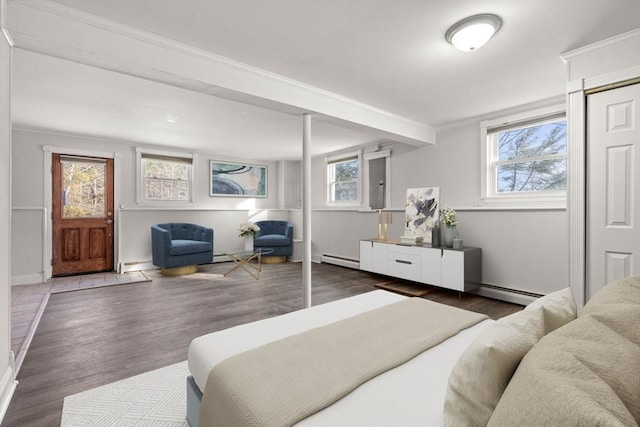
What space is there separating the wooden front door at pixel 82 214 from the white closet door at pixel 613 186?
6.93 m

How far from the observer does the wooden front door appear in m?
5.14

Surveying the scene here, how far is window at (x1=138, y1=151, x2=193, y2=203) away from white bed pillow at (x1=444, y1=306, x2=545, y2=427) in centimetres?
641

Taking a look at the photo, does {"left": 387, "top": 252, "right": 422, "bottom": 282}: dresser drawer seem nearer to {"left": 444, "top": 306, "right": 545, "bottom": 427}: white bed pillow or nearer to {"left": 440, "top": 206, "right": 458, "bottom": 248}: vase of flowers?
{"left": 440, "top": 206, "right": 458, "bottom": 248}: vase of flowers

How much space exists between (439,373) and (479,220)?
3.56m

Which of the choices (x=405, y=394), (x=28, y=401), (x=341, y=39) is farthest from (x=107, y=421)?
(x=341, y=39)

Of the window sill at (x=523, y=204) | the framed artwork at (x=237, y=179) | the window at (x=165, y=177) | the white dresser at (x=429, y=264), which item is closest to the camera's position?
the window sill at (x=523, y=204)

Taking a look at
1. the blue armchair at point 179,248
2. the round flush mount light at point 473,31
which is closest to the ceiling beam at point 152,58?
the round flush mount light at point 473,31

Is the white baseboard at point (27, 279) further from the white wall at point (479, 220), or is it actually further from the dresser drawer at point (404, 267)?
the dresser drawer at point (404, 267)

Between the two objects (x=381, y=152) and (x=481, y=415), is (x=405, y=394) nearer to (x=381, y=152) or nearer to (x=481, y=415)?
(x=481, y=415)

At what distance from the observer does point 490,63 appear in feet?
8.64

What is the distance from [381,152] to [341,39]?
334 cm

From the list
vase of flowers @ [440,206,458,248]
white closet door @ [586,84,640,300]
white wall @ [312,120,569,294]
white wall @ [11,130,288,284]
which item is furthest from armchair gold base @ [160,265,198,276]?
white closet door @ [586,84,640,300]

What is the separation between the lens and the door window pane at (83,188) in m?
5.23

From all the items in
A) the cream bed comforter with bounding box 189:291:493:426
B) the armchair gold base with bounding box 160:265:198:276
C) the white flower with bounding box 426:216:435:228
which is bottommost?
the armchair gold base with bounding box 160:265:198:276
